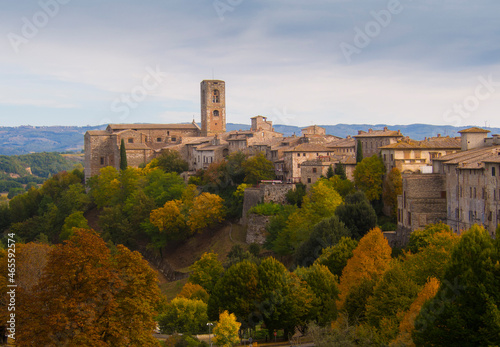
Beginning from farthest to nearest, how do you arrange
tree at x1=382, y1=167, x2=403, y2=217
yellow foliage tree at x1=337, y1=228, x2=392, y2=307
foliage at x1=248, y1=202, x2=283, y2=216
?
1. foliage at x1=248, y1=202, x2=283, y2=216
2. tree at x1=382, y1=167, x2=403, y2=217
3. yellow foliage tree at x1=337, y1=228, x2=392, y2=307

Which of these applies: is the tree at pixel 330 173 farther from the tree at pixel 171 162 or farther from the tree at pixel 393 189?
A: the tree at pixel 171 162

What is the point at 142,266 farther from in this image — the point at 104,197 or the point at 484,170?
the point at 104,197

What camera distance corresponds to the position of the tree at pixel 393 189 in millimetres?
54469

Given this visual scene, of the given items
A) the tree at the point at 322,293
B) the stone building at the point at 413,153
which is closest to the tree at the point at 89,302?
the tree at the point at 322,293

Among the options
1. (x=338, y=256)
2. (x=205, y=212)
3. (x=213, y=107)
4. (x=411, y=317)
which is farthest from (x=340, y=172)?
(x=213, y=107)

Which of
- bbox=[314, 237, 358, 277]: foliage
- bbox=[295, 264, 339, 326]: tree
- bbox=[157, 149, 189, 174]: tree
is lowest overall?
bbox=[295, 264, 339, 326]: tree

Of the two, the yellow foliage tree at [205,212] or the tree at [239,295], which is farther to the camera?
the yellow foliage tree at [205,212]

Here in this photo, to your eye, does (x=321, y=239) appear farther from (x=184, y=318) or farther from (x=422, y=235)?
(x=184, y=318)

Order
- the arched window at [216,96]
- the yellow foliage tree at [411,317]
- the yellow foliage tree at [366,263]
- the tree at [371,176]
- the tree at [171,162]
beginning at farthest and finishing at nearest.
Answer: the arched window at [216,96] → the tree at [171,162] → the tree at [371,176] → the yellow foliage tree at [366,263] → the yellow foliage tree at [411,317]

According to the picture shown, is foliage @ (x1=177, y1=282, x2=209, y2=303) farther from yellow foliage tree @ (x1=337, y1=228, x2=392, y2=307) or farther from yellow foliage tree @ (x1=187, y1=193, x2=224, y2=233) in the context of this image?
yellow foliage tree @ (x1=187, y1=193, x2=224, y2=233)

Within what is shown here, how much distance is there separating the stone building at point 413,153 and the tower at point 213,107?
50075mm

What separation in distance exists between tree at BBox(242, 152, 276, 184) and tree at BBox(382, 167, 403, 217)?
1551cm

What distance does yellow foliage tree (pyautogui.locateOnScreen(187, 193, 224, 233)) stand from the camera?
212 ft

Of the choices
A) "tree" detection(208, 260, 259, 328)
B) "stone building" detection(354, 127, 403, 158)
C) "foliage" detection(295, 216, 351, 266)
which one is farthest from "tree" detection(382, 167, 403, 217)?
"tree" detection(208, 260, 259, 328)
